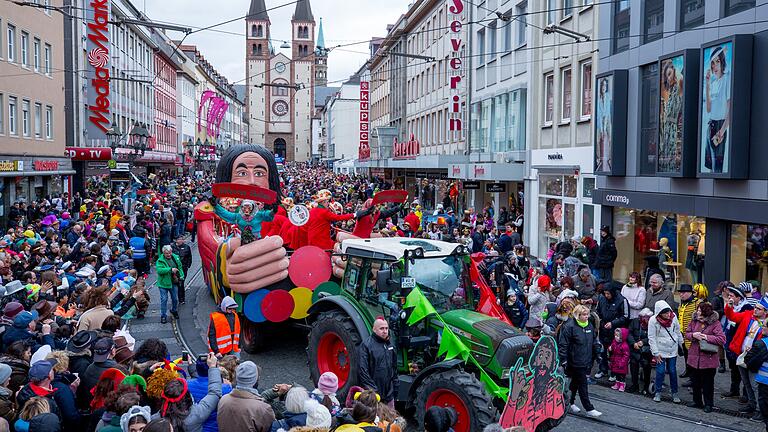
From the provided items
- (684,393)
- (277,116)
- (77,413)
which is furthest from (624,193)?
(277,116)

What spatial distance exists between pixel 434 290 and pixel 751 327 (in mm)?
4325

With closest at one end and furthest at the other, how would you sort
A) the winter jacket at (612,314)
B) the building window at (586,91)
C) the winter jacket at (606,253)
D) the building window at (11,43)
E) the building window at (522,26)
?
the winter jacket at (612,314) < the winter jacket at (606,253) < the building window at (586,91) < the building window at (522,26) < the building window at (11,43)

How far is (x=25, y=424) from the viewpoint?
580 centimetres

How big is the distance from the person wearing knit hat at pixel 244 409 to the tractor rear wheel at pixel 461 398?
84.4 inches

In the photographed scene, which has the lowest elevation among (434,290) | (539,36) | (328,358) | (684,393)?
(684,393)

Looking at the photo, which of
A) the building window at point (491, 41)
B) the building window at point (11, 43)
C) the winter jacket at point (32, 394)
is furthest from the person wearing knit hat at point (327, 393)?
the building window at point (11, 43)

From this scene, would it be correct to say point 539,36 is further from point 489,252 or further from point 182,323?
point 182,323

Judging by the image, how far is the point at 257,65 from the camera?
426 feet

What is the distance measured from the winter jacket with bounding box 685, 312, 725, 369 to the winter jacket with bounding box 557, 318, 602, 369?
4.90 feet

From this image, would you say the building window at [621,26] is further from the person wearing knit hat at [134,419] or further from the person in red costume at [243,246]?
the person wearing knit hat at [134,419]

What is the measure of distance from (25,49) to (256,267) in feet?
74.6

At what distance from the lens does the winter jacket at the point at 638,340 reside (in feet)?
35.3

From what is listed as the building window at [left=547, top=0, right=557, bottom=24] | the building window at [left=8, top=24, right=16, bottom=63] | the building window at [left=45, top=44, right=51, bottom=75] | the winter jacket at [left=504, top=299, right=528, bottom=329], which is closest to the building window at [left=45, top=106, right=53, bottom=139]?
the building window at [left=45, top=44, right=51, bottom=75]

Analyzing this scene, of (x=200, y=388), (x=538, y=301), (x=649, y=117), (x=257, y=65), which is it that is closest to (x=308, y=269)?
(x=538, y=301)
